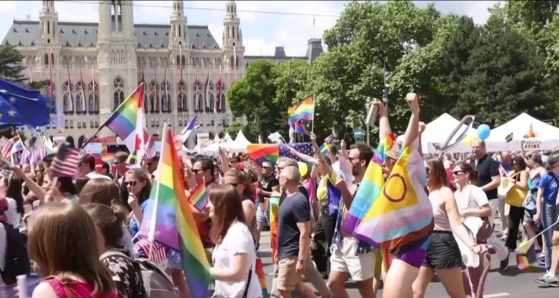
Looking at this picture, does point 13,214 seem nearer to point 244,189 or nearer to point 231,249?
point 244,189

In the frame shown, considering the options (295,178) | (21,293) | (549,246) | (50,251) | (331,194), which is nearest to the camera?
(50,251)

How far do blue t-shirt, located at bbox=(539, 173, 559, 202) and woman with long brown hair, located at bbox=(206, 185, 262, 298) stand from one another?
19.8 ft

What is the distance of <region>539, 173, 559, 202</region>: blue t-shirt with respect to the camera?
32.6ft

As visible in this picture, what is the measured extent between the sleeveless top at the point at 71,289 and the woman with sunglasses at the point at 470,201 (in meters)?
5.17

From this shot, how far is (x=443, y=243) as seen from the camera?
6.77 metres

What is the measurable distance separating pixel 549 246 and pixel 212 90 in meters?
110

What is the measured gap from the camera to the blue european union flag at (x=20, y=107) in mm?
9242

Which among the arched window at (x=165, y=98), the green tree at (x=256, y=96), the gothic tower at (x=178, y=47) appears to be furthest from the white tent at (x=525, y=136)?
the gothic tower at (x=178, y=47)

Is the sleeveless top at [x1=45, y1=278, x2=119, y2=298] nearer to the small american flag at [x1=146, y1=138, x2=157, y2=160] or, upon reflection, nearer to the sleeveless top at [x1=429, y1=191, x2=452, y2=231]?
the sleeveless top at [x1=429, y1=191, x2=452, y2=231]

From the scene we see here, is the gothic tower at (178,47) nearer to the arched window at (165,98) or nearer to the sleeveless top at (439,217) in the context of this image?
the arched window at (165,98)

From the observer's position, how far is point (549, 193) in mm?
9953

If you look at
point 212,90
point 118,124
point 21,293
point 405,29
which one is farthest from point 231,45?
point 21,293

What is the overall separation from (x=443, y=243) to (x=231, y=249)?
2.61 m

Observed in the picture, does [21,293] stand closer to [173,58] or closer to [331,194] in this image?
[331,194]
